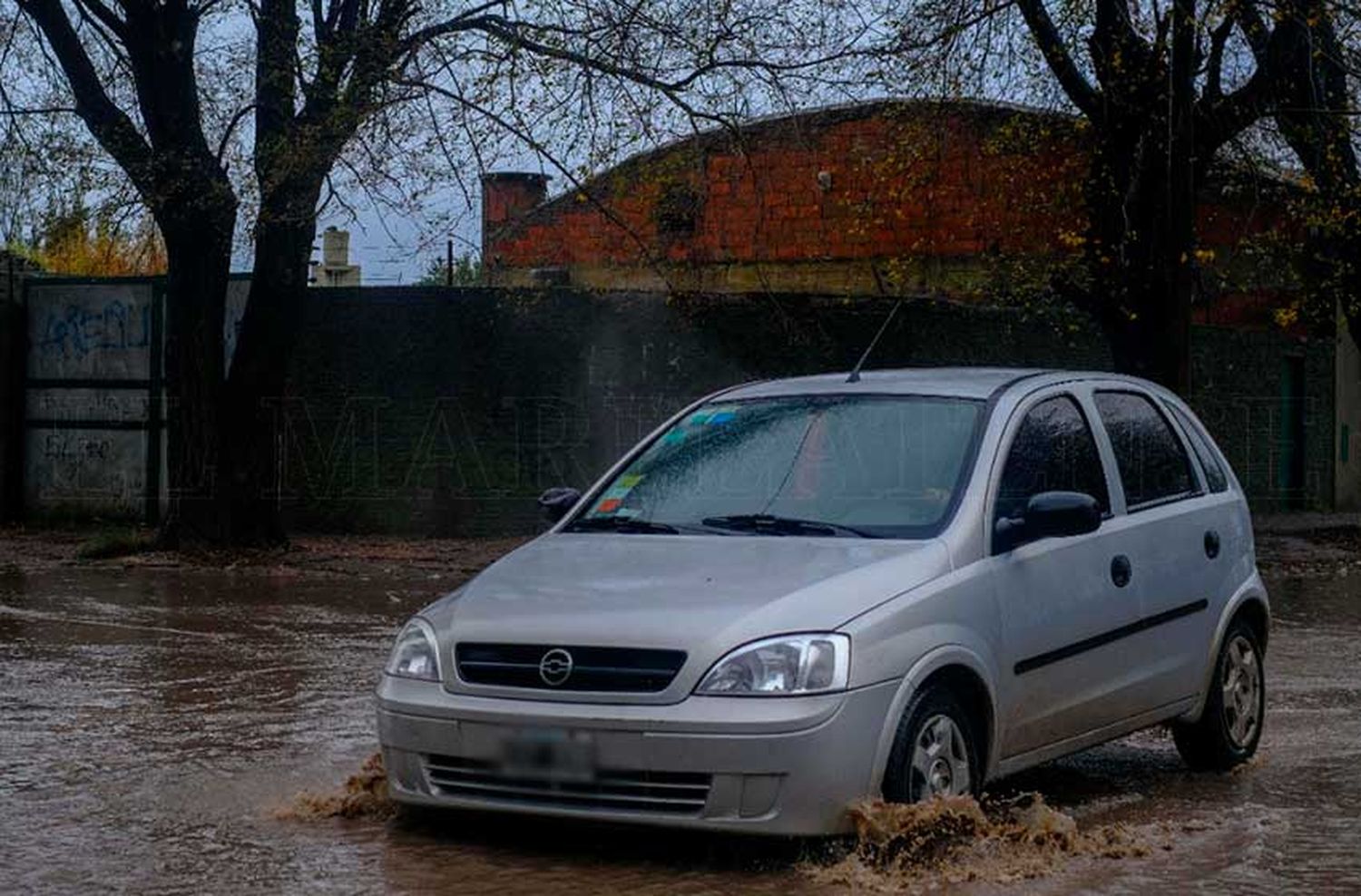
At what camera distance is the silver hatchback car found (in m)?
5.70

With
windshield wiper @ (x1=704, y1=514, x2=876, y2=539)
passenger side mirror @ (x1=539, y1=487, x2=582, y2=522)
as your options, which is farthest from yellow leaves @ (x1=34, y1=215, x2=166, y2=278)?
windshield wiper @ (x1=704, y1=514, x2=876, y2=539)

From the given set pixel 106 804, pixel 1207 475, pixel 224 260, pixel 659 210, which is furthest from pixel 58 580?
pixel 1207 475

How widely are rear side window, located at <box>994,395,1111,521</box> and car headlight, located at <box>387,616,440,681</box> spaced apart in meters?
1.98

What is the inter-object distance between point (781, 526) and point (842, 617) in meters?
0.84

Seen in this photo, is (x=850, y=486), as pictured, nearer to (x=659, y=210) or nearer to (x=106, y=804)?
(x=106, y=804)

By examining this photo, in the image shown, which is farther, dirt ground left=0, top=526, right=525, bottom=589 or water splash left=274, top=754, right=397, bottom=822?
dirt ground left=0, top=526, right=525, bottom=589

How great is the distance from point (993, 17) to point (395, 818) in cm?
1212

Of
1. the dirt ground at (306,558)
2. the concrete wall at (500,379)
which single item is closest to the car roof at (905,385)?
the dirt ground at (306,558)

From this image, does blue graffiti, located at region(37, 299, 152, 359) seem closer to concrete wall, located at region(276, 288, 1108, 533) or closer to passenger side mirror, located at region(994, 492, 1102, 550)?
concrete wall, located at region(276, 288, 1108, 533)

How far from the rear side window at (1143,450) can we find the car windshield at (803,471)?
905 millimetres

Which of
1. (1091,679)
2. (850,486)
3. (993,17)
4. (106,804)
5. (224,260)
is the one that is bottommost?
(106,804)

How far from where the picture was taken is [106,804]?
713 cm

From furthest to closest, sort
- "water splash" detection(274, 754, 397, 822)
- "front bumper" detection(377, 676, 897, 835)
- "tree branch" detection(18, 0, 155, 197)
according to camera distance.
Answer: "tree branch" detection(18, 0, 155, 197) < "water splash" detection(274, 754, 397, 822) < "front bumper" detection(377, 676, 897, 835)

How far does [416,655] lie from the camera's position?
6.19 m
